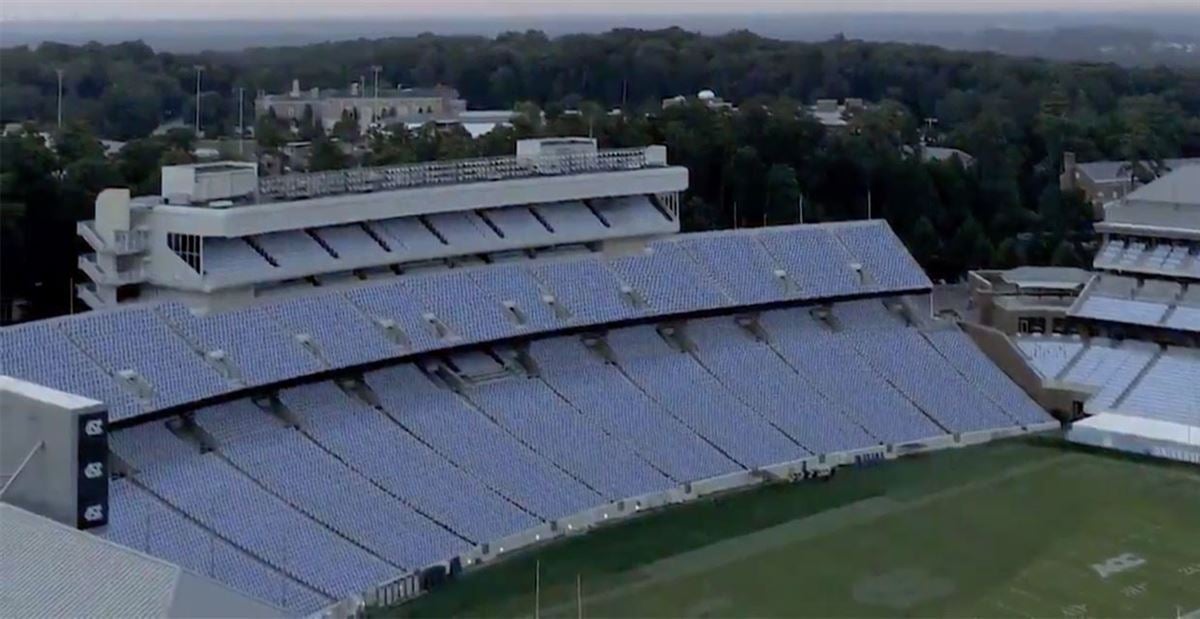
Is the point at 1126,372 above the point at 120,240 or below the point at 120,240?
below

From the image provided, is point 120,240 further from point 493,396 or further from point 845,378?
point 845,378

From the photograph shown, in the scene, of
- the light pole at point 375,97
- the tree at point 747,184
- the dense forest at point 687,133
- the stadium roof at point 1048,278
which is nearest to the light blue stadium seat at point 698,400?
the stadium roof at point 1048,278

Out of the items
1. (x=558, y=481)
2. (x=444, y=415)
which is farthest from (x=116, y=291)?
(x=558, y=481)

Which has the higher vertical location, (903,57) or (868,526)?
(903,57)

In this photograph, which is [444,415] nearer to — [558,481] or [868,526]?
[558,481]

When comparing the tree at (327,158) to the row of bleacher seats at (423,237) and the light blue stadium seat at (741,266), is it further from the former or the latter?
the light blue stadium seat at (741,266)

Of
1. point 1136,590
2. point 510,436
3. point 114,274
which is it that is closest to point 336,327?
point 510,436

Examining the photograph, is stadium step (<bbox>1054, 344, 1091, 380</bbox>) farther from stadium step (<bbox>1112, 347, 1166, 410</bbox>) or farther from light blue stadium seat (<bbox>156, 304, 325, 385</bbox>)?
light blue stadium seat (<bbox>156, 304, 325, 385</bbox>)
